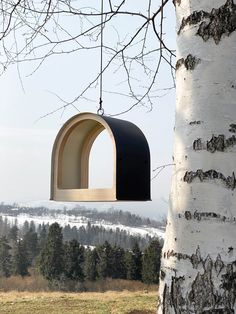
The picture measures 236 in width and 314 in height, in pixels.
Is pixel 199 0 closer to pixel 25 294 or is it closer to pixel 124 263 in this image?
pixel 124 263

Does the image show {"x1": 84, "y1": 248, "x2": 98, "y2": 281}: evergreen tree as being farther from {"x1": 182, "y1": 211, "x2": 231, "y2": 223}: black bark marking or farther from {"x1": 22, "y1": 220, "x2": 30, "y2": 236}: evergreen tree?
{"x1": 182, "y1": 211, "x2": 231, "y2": 223}: black bark marking

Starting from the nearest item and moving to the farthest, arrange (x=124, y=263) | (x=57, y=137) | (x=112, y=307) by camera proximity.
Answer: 1. (x=57, y=137)
2. (x=112, y=307)
3. (x=124, y=263)

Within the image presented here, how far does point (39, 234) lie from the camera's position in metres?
5.69

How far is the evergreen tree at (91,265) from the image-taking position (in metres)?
5.53

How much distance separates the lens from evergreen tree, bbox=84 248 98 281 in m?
5.53

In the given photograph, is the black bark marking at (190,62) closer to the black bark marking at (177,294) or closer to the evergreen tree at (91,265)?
the black bark marking at (177,294)

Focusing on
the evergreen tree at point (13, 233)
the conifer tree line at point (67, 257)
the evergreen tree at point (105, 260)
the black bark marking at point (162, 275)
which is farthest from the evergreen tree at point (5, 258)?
the black bark marking at point (162, 275)

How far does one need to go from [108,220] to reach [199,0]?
4.26 meters

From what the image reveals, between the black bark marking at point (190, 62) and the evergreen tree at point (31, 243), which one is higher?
the black bark marking at point (190, 62)

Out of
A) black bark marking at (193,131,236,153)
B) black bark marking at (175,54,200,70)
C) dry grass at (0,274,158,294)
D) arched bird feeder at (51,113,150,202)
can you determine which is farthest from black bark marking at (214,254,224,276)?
dry grass at (0,274,158,294)

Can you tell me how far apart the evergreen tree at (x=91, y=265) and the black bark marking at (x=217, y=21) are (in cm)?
505

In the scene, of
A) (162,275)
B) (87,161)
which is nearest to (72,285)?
(87,161)

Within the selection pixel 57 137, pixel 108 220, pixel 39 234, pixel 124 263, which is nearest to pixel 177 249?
pixel 57 137

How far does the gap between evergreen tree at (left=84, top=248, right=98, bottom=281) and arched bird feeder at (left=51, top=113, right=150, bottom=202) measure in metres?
4.34
